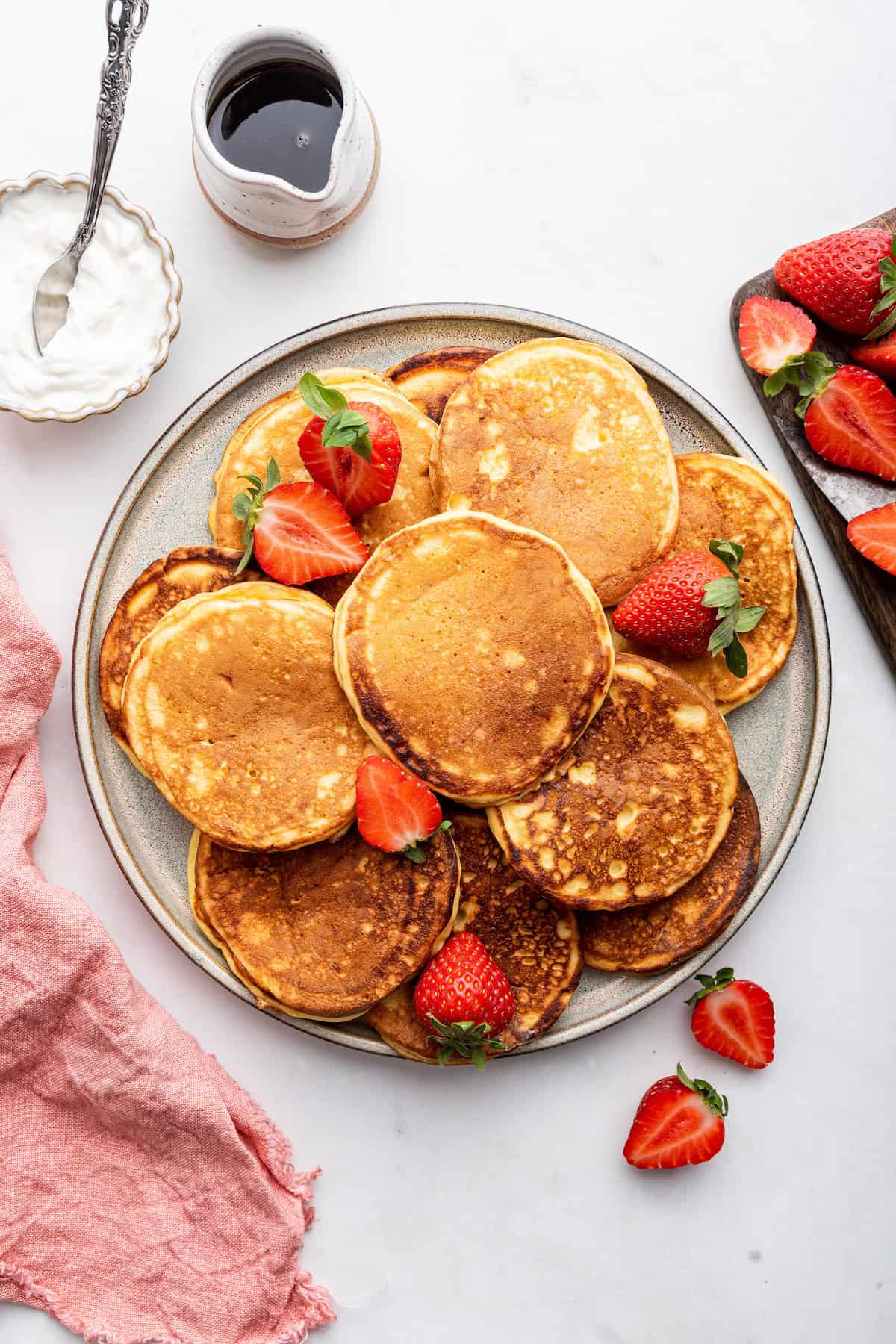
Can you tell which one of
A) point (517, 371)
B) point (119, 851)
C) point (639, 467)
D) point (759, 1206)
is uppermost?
point (517, 371)

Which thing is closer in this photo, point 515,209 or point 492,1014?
point 492,1014

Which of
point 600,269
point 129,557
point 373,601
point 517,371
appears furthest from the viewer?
point 600,269

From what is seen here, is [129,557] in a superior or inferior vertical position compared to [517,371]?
inferior

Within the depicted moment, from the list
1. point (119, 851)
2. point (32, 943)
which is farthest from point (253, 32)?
point (32, 943)

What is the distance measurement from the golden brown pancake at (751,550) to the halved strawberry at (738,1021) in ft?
2.09

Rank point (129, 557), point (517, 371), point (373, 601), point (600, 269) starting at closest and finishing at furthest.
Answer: point (373, 601) < point (517, 371) < point (129, 557) < point (600, 269)

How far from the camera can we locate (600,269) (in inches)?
92.3

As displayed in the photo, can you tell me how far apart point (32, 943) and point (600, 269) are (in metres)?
1.92

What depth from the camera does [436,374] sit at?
2.16 m

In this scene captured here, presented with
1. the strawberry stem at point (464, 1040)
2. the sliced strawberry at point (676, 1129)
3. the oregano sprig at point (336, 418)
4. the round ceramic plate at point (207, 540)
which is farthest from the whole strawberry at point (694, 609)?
the sliced strawberry at point (676, 1129)

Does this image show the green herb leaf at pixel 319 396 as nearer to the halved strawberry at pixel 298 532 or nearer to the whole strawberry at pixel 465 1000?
the halved strawberry at pixel 298 532

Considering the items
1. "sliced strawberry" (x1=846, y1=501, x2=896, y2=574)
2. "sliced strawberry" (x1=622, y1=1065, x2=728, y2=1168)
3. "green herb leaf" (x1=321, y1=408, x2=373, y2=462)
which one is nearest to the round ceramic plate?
"sliced strawberry" (x1=846, y1=501, x2=896, y2=574)

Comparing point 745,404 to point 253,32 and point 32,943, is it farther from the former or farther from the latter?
point 32,943

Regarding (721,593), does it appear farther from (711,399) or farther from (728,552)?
(711,399)
